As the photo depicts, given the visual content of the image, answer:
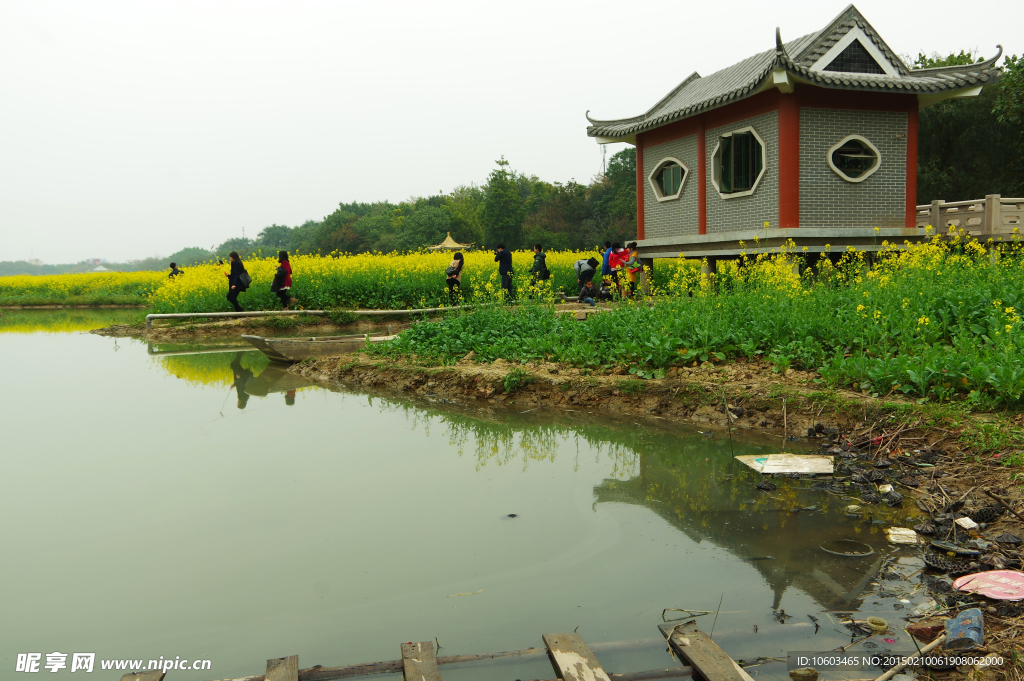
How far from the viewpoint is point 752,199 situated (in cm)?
1273

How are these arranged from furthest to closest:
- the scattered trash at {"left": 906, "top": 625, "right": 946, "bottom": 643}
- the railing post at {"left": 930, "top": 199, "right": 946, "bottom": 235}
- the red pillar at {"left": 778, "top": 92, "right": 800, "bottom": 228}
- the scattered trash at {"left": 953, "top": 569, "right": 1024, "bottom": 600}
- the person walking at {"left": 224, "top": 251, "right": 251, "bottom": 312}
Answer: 1. the person walking at {"left": 224, "top": 251, "right": 251, "bottom": 312}
2. the railing post at {"left": 930, "top": 199, "right": 946, "bottom": 235}
3. the red pillar at {"left": 778, "top": 92, "right": 800, "bottom": 228}
4. the scattered trash at {"left": 953, "top": 569, "right": 1024, "bottom": 600}
5. the scattered trash at {"left": 906, "top": 625, "right": 946, "bottom": 643}

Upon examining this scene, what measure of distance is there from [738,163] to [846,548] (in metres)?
11.1

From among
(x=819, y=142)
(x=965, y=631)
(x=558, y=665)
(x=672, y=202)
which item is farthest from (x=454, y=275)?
(x=965, y=631)

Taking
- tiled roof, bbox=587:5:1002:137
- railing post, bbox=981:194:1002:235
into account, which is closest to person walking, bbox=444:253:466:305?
tiled roof, bbox=587:5:1002:137

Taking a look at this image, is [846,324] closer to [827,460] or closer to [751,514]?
[827,460]

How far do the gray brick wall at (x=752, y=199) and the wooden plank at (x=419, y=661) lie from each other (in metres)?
11.5

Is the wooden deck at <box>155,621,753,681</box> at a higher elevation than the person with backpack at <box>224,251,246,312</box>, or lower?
lower

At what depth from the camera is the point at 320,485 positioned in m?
4.80

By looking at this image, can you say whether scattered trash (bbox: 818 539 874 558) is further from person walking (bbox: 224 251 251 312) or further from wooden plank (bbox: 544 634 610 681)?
person walking (bbox: 224 251 251 312)

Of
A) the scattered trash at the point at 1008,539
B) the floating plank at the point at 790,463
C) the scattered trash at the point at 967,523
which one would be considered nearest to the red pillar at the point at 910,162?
the floating plank at the point at 790,463

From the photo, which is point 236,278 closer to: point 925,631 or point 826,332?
point 826,332

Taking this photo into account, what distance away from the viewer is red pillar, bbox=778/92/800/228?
1182 cm

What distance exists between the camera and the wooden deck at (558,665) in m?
2.34

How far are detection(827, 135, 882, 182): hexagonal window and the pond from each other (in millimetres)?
8774
